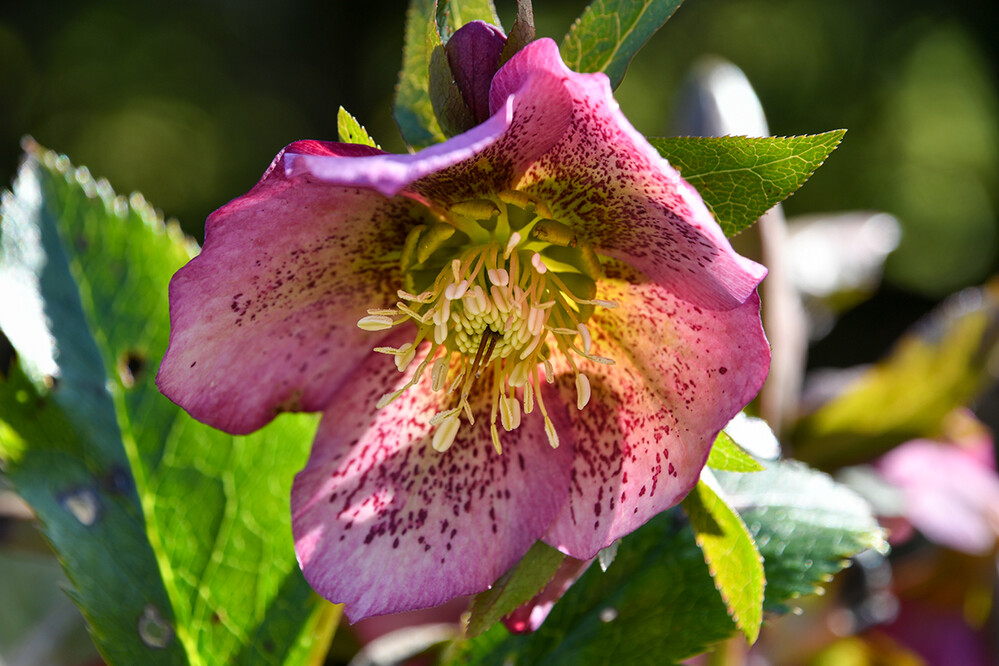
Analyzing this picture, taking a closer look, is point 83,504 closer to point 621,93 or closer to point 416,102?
point 416,102

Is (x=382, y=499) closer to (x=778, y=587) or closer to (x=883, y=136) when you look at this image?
(x=778, y=587)

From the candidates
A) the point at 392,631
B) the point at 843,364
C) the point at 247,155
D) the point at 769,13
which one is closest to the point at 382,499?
the point at 392,631

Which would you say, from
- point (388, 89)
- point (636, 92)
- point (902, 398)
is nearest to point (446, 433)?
point (902, 398)

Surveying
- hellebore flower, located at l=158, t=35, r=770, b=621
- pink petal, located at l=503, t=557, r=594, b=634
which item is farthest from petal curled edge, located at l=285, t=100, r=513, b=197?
pink petal, located at l=503, t=557, r=594, b=634

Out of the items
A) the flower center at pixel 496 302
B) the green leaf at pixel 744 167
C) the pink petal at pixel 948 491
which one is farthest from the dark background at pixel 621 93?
the green leaf at pixel 744 167

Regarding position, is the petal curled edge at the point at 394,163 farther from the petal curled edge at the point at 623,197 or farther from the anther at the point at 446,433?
the anther at the point at 446,433
